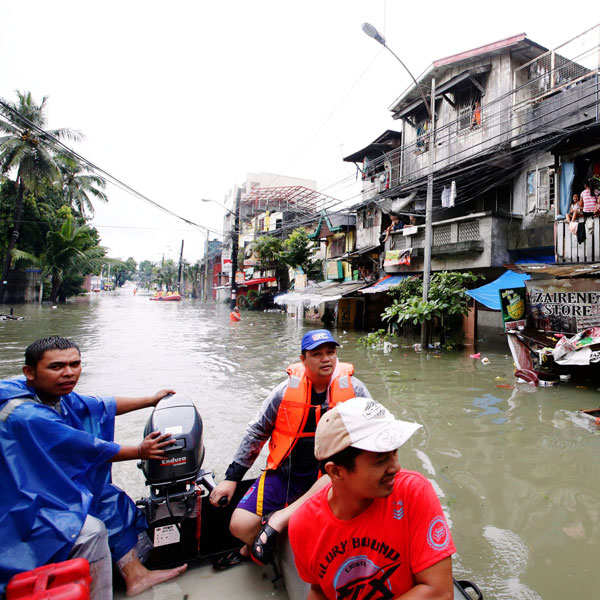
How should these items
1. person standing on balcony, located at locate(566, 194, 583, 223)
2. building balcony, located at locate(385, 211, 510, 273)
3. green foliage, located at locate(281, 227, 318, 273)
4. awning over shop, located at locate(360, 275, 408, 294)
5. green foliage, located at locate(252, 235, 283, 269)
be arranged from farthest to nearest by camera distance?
green foliage, located at locate(252, 235, 283, 269) → green foliage, located at locate(281, 227, 318, 273) → awning over shop, located at locate(360, 275, 408, 294) → building balcony, located at locate(385, 211, 510, 273) → person standing on balcony, located at locate(566, 194, 583, 223)

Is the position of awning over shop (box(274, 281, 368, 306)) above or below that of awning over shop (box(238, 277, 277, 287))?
below

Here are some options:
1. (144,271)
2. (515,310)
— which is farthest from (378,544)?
(144,271)

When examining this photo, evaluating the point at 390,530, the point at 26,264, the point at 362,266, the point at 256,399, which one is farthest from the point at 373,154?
the point at 26,264

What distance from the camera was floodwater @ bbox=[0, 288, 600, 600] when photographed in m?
3.01

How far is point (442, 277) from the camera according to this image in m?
13.8

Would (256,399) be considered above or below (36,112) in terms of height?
below

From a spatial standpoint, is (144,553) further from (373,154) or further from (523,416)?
(373,154)

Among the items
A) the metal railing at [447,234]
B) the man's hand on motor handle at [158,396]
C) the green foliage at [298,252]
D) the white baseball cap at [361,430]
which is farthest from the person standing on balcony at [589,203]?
the green foliage at [298,252]

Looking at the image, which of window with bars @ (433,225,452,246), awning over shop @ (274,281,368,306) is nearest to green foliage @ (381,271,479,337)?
window with bars @ (433,225,452,246)

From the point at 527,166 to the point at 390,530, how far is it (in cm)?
1674

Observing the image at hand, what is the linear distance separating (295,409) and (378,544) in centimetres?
125

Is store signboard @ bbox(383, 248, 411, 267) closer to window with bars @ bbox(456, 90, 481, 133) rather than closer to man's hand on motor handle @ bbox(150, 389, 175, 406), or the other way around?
window with bars @ bbox(456, 90, 481, 133)

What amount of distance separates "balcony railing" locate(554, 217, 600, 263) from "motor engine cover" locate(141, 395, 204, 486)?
12.3 meters

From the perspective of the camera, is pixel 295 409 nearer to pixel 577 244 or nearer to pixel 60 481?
pixel 60 481
